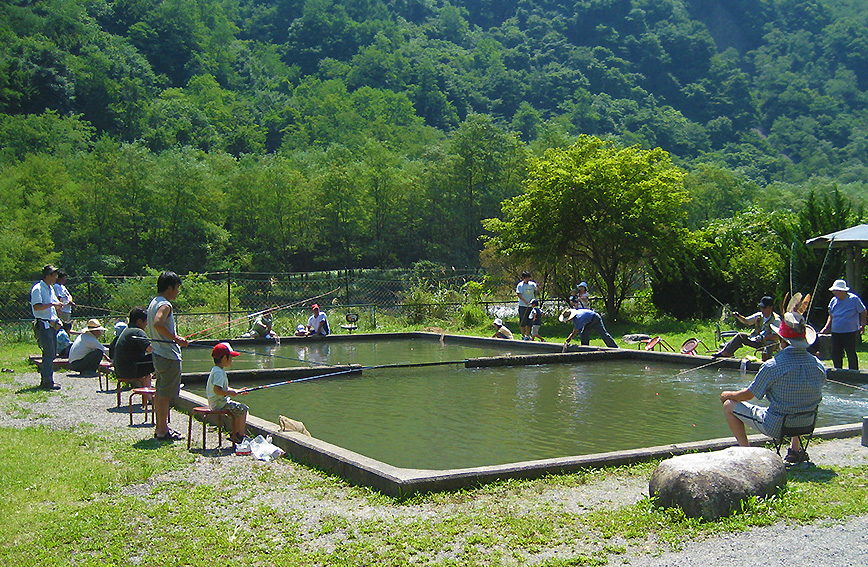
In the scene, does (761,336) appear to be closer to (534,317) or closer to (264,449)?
(534,317)

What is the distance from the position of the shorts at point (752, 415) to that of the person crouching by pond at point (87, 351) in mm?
9832

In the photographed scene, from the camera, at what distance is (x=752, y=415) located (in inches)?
278

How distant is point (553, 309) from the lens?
82.6ft

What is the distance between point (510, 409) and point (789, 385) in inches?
181

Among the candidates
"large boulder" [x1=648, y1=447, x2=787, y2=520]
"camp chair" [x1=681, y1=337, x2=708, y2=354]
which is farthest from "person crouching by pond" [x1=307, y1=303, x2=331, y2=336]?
"large boulder" [x1=648, y1=447, x2=787, y2=520]

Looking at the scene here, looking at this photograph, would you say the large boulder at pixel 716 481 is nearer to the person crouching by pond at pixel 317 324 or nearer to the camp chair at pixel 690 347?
the camp chair at pixel 690 347

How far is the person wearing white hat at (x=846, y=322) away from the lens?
1246 cm

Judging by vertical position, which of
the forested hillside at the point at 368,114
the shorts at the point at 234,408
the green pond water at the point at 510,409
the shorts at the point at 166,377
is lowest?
the green pond water at the point at 510,409

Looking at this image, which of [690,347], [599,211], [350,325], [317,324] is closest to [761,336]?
[690,347]

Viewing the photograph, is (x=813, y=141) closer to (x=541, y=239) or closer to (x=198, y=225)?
(x=198, y=225)

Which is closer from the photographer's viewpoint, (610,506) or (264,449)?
(610,506)

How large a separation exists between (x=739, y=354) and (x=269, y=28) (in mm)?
142138

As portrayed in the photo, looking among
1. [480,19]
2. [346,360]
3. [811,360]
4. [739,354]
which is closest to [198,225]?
[346,360]

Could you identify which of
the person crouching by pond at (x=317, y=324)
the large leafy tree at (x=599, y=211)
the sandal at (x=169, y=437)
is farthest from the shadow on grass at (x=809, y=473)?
the large leafy tree at (x=599, y=211)
